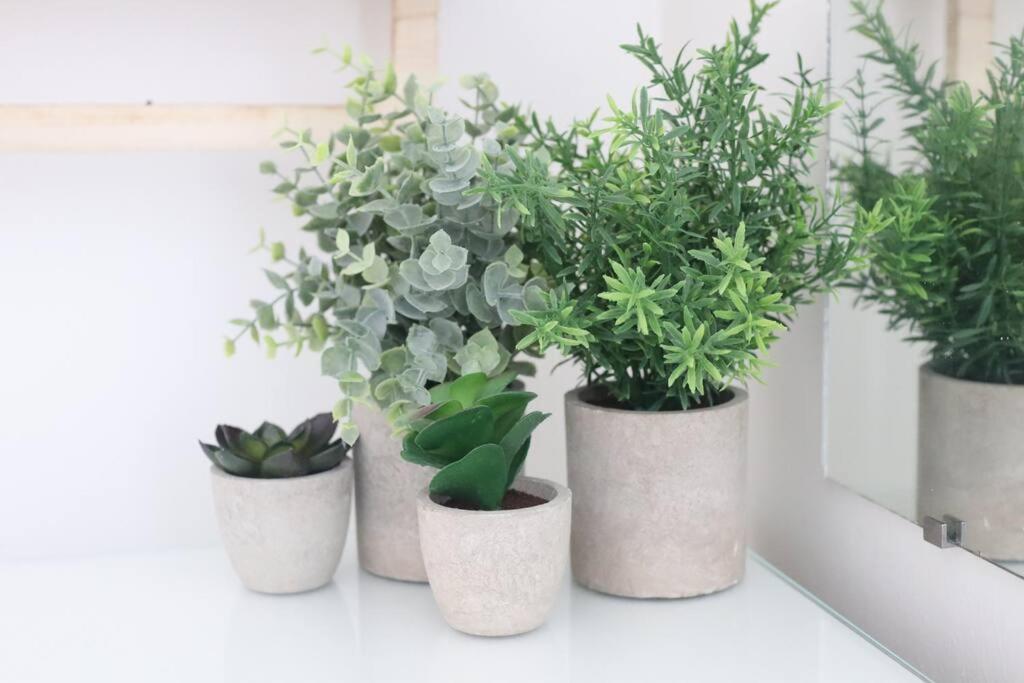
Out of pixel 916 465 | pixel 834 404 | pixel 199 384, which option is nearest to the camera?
pixel 916 465

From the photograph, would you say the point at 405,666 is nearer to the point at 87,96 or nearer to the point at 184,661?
the point at 184,661

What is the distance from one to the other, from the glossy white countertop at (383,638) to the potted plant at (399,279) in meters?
0.10

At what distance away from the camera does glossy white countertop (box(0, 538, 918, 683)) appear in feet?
2.40

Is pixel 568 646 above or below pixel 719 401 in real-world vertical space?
below

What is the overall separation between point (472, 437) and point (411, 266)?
0.13 meters

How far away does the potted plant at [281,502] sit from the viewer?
32.9 inches

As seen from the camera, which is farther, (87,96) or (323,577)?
(87,96)

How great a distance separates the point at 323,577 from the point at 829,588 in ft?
1.36

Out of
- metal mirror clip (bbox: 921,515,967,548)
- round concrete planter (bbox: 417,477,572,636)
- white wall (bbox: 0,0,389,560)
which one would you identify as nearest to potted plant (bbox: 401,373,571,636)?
round concrete planter (bbox: 417,477,572,636)

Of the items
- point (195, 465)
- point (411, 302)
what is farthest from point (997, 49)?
point (195, 465)

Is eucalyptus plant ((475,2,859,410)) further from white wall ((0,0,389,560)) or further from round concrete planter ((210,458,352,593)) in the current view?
white wall ((0,0,389,560))

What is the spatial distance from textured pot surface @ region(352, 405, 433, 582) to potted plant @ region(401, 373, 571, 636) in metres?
Answer: 0.09

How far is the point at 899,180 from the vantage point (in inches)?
31.3

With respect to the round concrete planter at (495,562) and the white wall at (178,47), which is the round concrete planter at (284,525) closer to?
the round concrete planter at (495,562)
